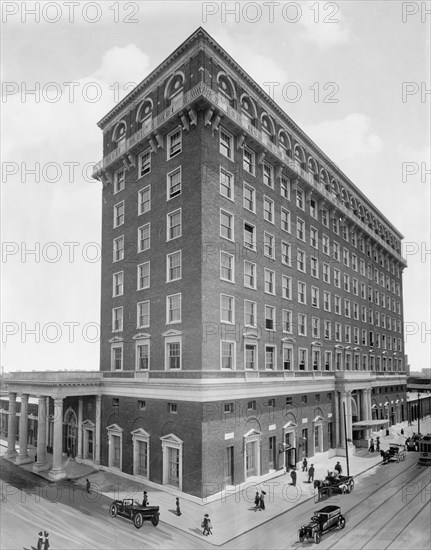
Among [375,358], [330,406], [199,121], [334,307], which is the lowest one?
[330,406]

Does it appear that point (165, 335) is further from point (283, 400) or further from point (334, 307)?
point (334, 307)

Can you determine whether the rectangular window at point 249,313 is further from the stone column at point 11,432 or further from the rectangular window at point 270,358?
the stone column at point 11,432

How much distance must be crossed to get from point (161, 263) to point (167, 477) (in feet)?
51.0

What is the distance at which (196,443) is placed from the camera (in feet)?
94.0

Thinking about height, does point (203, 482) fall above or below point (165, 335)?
below

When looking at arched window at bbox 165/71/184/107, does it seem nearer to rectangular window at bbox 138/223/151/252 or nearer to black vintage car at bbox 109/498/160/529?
rectangular window at bbox 138/223/151/252

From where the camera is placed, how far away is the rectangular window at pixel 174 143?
3453cm

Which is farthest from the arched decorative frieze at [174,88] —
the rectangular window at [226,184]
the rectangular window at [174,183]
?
the rectangular window at [226,184]

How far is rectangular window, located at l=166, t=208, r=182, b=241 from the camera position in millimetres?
33750

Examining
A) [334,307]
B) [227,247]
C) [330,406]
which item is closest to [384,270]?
[334,307]

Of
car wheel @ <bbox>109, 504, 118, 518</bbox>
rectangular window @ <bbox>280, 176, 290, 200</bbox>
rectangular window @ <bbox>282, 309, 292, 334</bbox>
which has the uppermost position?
rectangular window @ <bbox>280, 176, 290, 200</bbox>

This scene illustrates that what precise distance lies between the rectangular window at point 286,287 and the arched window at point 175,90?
57.1ft

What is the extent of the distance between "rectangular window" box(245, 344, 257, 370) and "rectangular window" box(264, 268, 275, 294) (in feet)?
17.2

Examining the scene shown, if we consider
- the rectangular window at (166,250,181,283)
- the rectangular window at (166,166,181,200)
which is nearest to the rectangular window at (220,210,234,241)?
the rectangular window at (166,250,181,283)
